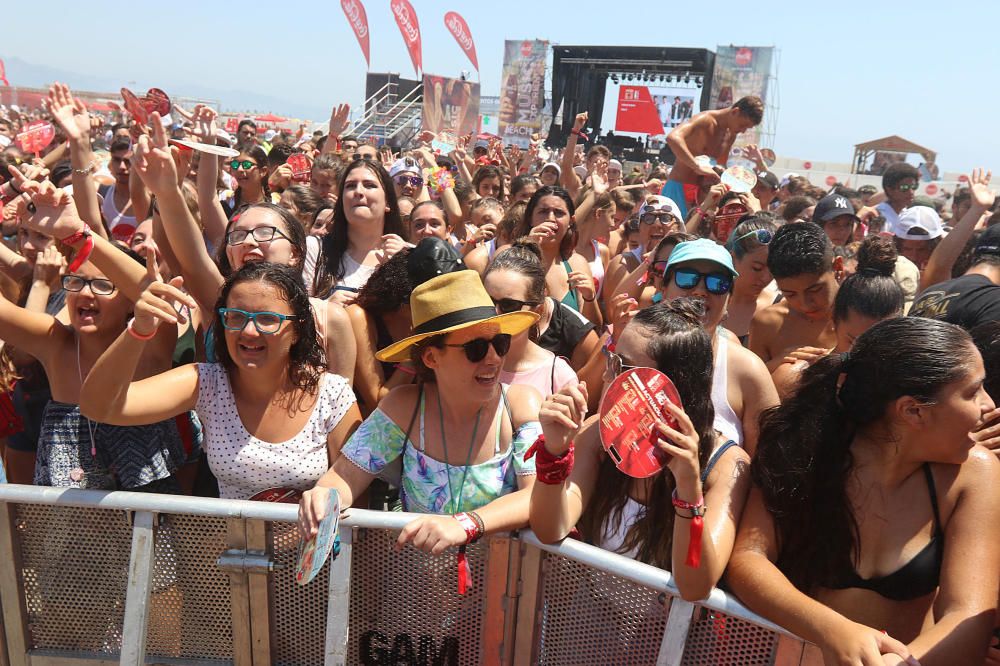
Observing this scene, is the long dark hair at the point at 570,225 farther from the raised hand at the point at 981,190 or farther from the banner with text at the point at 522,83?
the banner with text at the point at 522,83

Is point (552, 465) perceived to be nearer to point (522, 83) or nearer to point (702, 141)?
point (702, 141)

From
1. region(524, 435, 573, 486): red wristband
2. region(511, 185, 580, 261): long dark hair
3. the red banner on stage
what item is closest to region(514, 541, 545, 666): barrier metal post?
region(524, 435, 573, 486): red wristband

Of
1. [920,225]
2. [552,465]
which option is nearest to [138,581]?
[552,465]

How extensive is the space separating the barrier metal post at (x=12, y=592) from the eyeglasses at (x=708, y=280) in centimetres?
Answer: 257

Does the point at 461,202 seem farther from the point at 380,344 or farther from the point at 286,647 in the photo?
the point at 286,647

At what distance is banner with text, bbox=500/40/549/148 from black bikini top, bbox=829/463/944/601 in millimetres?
36528

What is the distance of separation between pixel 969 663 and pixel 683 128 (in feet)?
19.3

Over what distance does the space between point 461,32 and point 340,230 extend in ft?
87.8

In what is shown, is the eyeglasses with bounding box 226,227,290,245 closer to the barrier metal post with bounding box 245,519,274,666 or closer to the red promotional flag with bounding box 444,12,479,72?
the barrier metal post with bounding box 245,519,274,666

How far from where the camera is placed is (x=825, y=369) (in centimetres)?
219

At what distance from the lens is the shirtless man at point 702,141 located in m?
6.82

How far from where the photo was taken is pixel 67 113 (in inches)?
168

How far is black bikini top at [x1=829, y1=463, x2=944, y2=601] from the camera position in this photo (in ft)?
6.28

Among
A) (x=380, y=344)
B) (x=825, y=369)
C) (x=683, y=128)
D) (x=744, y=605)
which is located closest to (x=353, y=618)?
(x=744, y=605)
